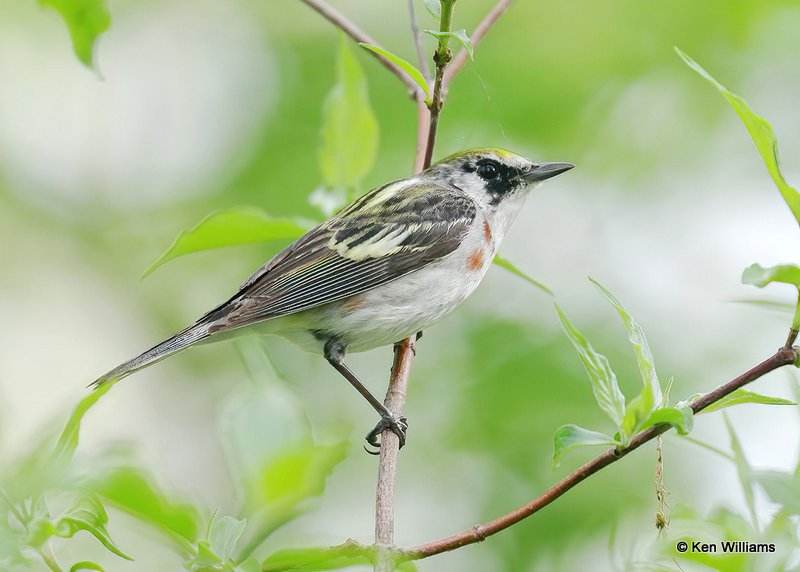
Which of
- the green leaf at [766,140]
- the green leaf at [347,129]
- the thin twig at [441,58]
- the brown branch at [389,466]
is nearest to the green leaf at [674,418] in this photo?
the green leaf at [766,140]

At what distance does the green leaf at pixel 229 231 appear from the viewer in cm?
273

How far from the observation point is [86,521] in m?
1.74

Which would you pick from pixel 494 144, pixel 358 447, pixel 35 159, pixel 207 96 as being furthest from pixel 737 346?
pixel 35 159

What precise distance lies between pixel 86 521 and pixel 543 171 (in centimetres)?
304

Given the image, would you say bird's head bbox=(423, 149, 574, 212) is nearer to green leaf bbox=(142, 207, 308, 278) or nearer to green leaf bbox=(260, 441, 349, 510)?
green leaf bbox=(142, 207, 308, 278)

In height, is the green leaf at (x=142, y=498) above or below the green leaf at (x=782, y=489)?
above

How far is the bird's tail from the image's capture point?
334cm

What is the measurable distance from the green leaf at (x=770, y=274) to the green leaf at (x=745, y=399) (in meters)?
0.27

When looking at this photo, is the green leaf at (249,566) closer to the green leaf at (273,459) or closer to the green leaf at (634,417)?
the green leaf at (273,459)

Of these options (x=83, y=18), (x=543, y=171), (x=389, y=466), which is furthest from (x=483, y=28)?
(x=389, y=466)

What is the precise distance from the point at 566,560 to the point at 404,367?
4.28 feet

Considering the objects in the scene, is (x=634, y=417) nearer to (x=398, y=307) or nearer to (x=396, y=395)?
(x=396, y=395)

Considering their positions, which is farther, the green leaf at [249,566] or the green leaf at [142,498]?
the green leaf at [249,566]

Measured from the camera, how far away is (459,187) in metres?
4.54
